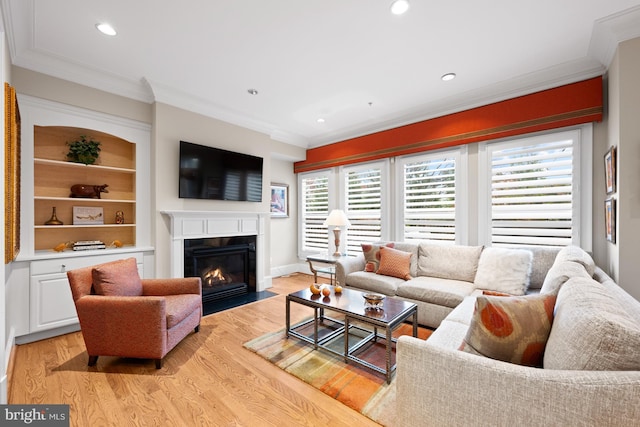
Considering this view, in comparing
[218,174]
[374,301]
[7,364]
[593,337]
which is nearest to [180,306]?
[7,364]

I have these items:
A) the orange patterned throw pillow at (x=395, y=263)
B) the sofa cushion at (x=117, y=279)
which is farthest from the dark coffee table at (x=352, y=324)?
the sofa cushion at (x=117, y=279)

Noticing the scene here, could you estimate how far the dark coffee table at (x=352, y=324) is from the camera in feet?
7.07

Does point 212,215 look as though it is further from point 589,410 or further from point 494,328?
point 589,410

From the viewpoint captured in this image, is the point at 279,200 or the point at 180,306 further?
the point at 279,200

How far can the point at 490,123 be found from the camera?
3428 millimetres

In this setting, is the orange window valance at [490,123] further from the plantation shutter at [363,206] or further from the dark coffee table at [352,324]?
the dark coffee table at [352,324]

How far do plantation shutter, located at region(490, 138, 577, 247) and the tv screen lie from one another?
3.38 m

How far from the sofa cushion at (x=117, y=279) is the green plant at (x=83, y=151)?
145cm

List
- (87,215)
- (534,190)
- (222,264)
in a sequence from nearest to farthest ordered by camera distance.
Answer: (534,190) → (87,215) → (222,264)

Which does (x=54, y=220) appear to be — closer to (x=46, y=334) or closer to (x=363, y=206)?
(x=46, y=334)

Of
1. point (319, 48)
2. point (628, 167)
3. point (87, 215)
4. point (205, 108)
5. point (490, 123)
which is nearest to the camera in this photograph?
point (628, 167)

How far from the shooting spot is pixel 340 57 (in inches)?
108

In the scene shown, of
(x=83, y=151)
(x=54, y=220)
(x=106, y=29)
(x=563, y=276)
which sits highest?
(x=106, y=29)

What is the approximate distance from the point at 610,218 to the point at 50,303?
5400 mm
